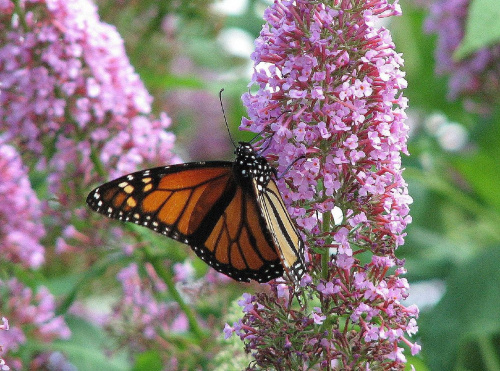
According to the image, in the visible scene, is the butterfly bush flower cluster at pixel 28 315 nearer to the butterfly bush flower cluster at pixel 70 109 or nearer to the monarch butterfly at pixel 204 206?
the butterfly bush flower cluster at pixel 70 109

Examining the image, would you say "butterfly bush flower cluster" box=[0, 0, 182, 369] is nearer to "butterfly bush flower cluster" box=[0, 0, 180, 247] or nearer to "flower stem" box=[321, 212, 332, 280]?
"butterfly bush flower cluster" box=[0, 0, 180, 247]

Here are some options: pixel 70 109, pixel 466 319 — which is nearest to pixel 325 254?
pixel 70 109

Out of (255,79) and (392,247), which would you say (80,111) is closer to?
(255,79)

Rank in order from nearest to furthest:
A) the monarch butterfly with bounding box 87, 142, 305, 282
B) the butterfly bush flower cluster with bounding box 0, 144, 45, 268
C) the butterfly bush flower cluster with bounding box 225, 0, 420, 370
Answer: the butterfly bush flower cluster with bounding box 225, 0, 420, 370, the monarch butterfly with bounding box 87, 142, 305, 282, the butterfly bush flower cluster with bounding box 0, 144, 45, 268

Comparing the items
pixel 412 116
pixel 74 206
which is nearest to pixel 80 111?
pixel 74 206

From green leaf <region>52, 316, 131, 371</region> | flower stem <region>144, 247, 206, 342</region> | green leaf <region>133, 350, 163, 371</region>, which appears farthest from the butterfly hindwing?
green leaf <region>52, 316, 131, 371</region>

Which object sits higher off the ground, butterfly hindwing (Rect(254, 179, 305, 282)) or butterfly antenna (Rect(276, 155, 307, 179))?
butterfly antenna (Rect(276, 155, 307, 179))
